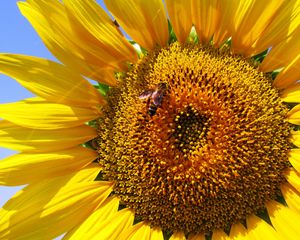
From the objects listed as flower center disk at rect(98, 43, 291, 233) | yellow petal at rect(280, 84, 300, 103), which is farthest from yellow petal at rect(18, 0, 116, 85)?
yellow petal at rect(280, 84, 300, 103)

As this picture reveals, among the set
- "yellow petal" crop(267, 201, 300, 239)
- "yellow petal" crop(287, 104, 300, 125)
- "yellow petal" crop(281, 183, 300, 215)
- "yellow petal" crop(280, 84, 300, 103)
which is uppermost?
"yellow petal" crop(280, 84, 300, 103)

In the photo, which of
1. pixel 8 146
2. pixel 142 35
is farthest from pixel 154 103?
pixel 8 146

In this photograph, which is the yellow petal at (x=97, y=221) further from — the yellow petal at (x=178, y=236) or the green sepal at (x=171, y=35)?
the green sepal at (x=171, y=35)

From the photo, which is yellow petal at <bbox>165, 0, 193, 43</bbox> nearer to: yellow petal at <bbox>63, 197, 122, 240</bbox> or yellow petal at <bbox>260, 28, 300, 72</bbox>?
yellow petal at <bbox>260, 28, 300, 72</bbox>

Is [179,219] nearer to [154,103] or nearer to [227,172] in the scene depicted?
[227,172]

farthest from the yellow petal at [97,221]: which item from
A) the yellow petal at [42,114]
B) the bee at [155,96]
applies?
the bee at [155,96]
